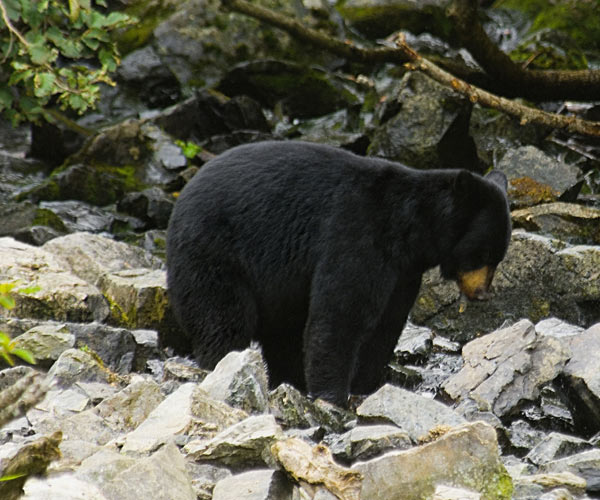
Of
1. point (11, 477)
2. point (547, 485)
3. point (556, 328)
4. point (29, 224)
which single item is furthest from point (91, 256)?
point (11, 477)

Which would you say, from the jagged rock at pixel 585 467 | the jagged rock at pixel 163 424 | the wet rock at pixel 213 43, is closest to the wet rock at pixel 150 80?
the wet rock at pixel 213 43

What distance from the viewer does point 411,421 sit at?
4.99 meters

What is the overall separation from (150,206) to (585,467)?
25.4ft

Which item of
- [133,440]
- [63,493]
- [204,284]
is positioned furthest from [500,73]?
[63,493]

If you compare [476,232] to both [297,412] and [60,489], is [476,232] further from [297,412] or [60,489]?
[60,489]

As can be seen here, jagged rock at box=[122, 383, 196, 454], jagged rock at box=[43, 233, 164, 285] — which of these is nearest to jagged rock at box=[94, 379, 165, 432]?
jagged rock at box=[122, 383, 196, 454]

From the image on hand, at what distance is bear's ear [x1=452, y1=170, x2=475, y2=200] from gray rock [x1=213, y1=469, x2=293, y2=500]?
271cm

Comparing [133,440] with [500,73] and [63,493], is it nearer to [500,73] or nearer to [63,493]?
[63,493]

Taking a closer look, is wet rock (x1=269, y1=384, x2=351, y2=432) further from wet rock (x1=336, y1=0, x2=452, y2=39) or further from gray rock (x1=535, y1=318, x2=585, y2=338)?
wet rock (x1=336, y1=0, x2=452, y2=39)

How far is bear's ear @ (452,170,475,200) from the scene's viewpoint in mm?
5879

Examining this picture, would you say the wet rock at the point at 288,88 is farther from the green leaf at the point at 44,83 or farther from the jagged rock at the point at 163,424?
the jagged rock at the point at 163,424

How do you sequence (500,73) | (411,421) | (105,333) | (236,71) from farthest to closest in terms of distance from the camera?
(236,71)
(500,73)
(105,333)
(411,421)

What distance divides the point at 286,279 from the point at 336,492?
104 inches

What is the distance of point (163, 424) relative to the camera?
4551mm
